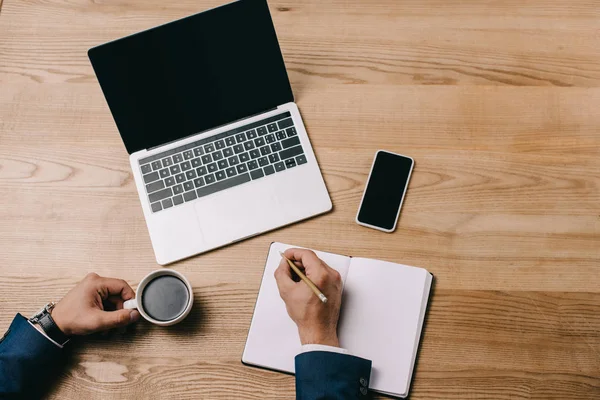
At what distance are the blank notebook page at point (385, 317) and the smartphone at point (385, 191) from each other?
0.27 ft

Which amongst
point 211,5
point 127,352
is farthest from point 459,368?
point 211,5

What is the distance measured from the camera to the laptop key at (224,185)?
1.08 metres

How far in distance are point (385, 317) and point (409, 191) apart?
0.26 metres

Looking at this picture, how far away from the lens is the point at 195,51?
40.3 inches

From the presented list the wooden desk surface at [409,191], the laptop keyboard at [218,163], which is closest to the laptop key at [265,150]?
the laptop keyboard at [218,163]

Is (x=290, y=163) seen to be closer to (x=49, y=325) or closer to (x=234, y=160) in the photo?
(x=234, y=160)

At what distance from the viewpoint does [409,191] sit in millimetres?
1087

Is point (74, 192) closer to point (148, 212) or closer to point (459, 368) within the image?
point (148, 212)

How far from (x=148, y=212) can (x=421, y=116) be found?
60 centimetres

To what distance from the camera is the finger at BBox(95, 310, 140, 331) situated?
98 centimetres

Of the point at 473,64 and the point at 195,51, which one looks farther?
the point at 473,64

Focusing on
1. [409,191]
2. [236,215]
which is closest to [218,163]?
[236,215]

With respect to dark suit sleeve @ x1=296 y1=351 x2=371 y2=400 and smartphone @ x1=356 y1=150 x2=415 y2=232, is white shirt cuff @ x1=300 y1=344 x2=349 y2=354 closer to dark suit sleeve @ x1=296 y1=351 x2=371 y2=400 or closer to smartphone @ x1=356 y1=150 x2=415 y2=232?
dark suit sleeve @ x1=296 y1=351 x2=371 y2=400

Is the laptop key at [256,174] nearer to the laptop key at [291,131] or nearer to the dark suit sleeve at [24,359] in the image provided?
the laptop key at [291,131]
